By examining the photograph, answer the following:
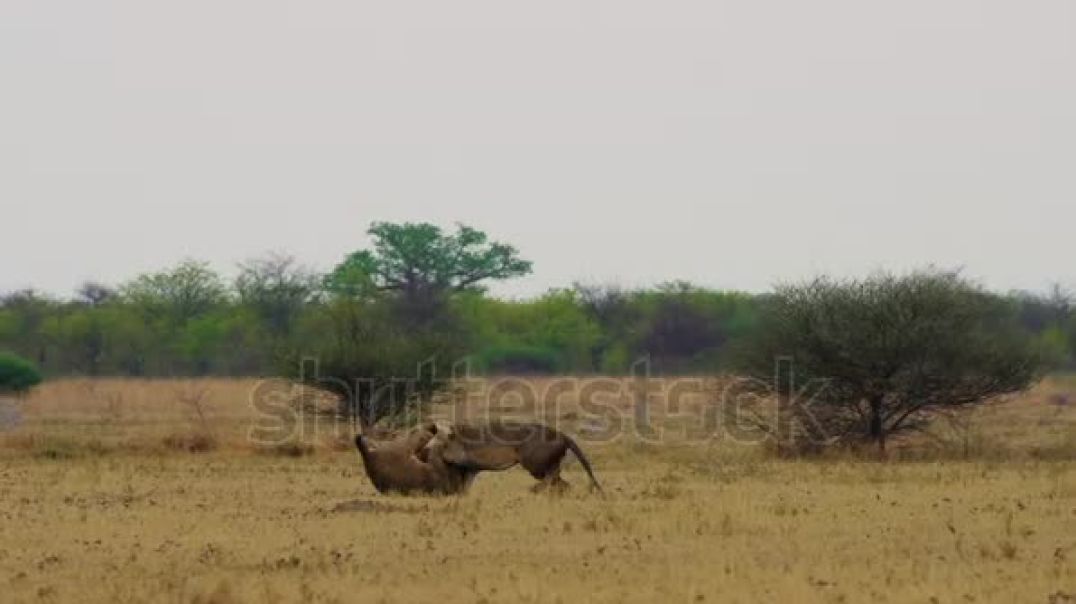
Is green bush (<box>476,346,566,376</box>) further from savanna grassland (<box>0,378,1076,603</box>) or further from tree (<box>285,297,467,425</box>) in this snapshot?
savanna grassland (<box>0,378,1076,603</box>)

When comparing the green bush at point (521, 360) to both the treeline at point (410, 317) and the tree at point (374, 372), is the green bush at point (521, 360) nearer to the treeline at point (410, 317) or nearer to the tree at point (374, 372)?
the treeline at point (410, 317)

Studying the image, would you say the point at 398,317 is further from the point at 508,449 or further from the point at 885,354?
the point at 508,449

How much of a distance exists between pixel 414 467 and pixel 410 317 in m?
50.5

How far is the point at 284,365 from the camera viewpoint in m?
34.9

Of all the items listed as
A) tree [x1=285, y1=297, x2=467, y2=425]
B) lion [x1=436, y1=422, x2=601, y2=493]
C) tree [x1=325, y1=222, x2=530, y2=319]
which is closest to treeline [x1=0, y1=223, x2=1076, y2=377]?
tree [x1=325, y1=222, x2=530, y2=319]

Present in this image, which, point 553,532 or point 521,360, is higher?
point 521,360

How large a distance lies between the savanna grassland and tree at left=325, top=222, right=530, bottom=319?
46.6 m

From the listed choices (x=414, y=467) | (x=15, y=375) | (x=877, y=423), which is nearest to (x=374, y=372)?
(x=877, y=423)

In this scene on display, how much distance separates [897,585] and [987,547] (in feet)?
8.04

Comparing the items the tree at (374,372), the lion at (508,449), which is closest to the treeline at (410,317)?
the tree at (374,372)

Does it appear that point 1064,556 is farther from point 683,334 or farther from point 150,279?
point 150,279

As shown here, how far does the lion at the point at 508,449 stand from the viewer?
68.2 ft

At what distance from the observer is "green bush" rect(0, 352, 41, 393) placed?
55772 mm

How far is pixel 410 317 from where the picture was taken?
7112 centimetres
